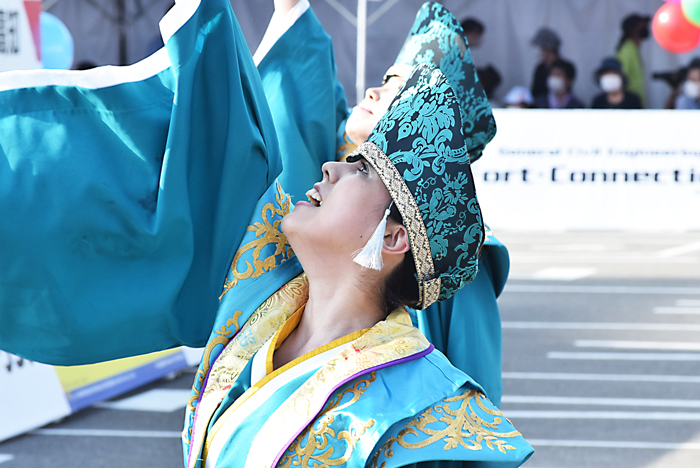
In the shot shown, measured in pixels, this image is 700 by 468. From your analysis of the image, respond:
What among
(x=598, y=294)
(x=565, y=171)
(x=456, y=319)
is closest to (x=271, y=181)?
(x=456, y=319)

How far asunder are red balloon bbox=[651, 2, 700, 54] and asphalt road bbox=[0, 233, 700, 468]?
2130 millimetres

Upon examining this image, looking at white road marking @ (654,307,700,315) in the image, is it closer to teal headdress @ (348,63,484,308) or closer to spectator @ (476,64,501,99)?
spectator @ (476,64,501,99)

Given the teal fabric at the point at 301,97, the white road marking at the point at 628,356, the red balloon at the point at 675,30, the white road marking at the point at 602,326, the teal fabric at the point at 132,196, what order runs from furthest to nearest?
the red balloon at the point at 675,30 → the white road marking at the point at 602,326 → the white road marking at the point at 628,356 → the teal fabric at the point at 301,97 → the teal fabric at the point at 132,196

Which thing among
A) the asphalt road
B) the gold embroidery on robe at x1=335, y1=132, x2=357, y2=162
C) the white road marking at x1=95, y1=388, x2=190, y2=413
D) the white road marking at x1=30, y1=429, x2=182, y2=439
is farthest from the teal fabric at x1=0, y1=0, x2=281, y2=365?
the white road marking at x1=95, y1=388, x2=190, y2=413

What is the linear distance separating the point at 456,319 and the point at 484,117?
549 millimetres

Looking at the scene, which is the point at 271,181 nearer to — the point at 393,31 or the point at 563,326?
the point at 563,326

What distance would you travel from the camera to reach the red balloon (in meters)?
7.55

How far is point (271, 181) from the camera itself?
4.83ft

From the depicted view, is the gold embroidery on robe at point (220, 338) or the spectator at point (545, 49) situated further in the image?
the spectator at point (545, 49)

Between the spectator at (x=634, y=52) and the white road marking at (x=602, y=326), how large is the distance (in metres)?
3.69

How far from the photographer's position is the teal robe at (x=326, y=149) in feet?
6.15

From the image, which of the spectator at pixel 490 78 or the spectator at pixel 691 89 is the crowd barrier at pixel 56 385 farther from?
the spectator at pixel 691 89

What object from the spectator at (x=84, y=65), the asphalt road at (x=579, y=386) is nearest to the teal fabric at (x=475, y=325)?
the asphalt road at (x=579, y=386)

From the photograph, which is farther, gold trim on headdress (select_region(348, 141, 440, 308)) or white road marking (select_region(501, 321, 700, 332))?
white road marking (select_region(501, 321, 700, 332))
